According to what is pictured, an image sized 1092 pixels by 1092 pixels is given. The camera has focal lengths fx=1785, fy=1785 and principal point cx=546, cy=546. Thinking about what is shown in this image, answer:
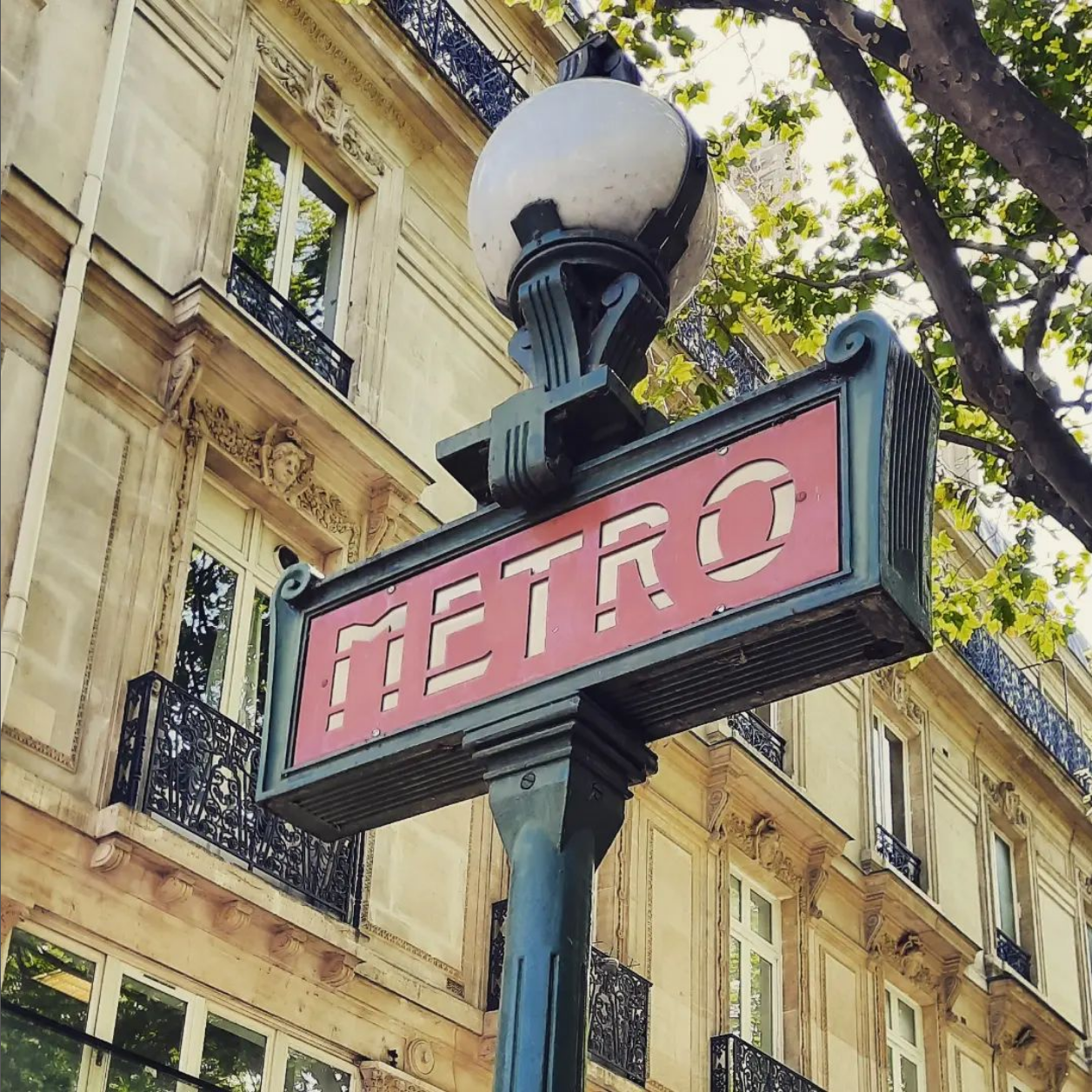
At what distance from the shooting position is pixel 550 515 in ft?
8.75

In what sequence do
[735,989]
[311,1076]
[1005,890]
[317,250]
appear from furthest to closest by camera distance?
1. [1005,890]
2. [735,989]
3. [317,250]
4. [311,1076]

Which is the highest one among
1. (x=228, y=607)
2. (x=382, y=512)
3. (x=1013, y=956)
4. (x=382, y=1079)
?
(x=1013, y=956)

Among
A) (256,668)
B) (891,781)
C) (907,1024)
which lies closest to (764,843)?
(907,1024)

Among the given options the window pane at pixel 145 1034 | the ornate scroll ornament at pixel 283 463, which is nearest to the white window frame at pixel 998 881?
the ornate scroll ornament at pixel 283 463

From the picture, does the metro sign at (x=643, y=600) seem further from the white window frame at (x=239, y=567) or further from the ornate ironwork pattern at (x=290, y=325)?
the ornate ironwork pattern at (x=290, y=325)

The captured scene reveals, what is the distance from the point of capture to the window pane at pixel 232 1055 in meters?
9.27

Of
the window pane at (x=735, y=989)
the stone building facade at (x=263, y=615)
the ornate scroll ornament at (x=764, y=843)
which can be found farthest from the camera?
the ornate scroll ornament at (x=764, y=843)

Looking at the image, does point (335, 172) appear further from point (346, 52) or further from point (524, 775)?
point (524, 775)

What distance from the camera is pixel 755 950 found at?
48.9 feet

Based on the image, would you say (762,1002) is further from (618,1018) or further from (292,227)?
(292,227)

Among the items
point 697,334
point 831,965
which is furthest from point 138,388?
point 831,965

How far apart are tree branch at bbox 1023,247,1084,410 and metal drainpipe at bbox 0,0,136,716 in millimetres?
4933

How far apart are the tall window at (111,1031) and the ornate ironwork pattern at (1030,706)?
11.4 metres

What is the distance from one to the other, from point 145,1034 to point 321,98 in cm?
656
